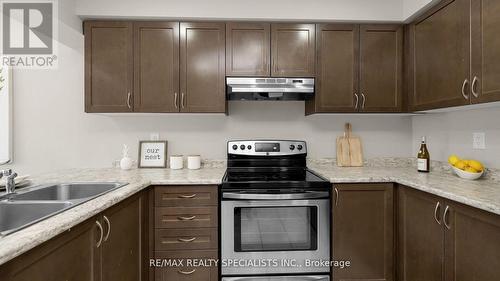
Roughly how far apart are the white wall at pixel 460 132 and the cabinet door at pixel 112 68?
2593mm

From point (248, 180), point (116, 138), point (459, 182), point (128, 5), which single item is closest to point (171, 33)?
point (128, 5)

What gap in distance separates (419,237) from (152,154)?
2.18 meters

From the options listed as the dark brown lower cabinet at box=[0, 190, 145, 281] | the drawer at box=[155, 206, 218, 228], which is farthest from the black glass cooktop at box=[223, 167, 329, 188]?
the dark brown lower cabinet at box=[0, 190, 145, 281]

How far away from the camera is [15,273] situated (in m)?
0.78

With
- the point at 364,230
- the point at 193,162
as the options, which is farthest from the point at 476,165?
the point at 193,162

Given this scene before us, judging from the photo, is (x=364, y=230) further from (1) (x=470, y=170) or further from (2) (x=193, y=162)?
(2) (x=193, y=162)

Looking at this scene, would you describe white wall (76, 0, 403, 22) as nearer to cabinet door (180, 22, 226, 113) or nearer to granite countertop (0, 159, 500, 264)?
cabinet door (180, 22, 226, 113)

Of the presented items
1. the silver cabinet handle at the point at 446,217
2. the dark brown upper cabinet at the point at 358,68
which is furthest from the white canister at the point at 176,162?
the silver cabinet handle at the point at 446,217

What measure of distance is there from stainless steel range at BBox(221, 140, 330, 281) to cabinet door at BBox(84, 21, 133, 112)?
113 centimetres

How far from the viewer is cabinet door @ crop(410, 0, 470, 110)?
1.66 metres

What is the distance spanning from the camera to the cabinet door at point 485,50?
56.6 inches

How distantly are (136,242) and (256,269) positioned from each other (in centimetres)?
84

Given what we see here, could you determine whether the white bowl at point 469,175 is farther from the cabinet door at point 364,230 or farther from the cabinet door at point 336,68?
the cabinet door at point 336,68

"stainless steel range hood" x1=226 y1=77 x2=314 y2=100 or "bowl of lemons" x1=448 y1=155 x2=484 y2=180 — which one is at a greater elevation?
"stainless steel range hood" x1=226 y1=77 x2=314 y2=100
